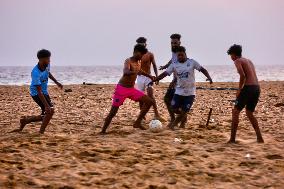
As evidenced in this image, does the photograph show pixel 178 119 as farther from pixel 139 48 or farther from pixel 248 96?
pixel 248 96

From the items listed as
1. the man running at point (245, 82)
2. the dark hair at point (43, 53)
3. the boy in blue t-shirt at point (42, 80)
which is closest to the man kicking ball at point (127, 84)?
the boy in blue t-shirt at point (42, 80)

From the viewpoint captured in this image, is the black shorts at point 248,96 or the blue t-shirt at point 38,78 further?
the blue t-shirt at point 38,78

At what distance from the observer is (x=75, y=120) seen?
10781 mm

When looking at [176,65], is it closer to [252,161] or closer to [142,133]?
[142,133]

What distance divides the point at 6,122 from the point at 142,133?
4069 millimetres

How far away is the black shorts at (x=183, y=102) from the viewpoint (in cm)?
877

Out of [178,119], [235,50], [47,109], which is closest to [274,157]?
[235,50]

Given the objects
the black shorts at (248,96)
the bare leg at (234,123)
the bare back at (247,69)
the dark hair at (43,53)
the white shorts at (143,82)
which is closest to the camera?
the bare back at (247,69)

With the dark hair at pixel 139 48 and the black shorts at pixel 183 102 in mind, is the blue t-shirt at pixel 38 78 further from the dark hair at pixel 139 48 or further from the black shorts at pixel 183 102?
the black shorts at pixel 183 102

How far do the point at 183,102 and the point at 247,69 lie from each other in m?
2.08

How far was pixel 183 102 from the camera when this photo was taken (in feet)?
29.0

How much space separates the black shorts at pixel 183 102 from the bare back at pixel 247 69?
5.91 feet

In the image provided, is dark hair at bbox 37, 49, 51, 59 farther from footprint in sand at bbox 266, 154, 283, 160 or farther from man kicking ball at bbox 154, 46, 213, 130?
footprint in sand at bbox 266, 154, 283, 160

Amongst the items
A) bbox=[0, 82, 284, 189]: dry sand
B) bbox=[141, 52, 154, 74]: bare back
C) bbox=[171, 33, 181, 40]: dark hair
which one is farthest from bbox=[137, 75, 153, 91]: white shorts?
bbox=[171, 33, 181, 40]: dark hair
